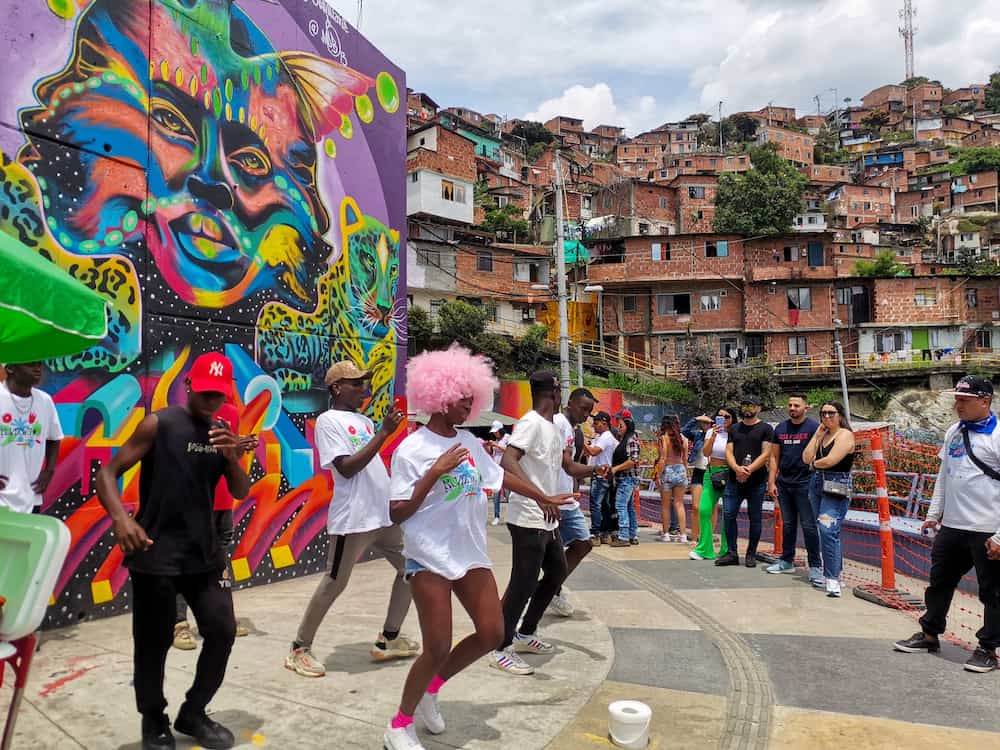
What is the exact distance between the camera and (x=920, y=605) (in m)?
6.39

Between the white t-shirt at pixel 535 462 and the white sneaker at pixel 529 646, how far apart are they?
0.89 metres

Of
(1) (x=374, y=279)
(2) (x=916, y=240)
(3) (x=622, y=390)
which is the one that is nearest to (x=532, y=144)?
(2) (x=916, y=240)

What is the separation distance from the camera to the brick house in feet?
314

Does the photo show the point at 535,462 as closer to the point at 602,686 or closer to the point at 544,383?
the point at 544,383

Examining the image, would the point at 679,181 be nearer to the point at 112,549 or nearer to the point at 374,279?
the point at 374,279

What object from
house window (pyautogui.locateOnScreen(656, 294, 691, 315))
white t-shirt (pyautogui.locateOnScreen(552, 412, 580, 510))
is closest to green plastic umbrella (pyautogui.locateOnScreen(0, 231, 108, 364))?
white t-shirt (pyautogui.locateOnScreen(552, 412, 580, 510))

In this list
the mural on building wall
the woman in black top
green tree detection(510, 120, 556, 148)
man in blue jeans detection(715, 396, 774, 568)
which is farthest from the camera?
green tree detection(510, 120, 556, 148)

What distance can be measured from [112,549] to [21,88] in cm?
349

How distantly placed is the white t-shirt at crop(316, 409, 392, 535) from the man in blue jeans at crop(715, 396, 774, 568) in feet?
15.3

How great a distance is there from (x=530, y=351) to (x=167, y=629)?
35.1 meters

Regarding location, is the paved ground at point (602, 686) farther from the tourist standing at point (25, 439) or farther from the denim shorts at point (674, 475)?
the denim shorts at point (674, 475)

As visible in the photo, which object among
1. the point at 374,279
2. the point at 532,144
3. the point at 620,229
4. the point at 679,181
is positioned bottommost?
the point at 374,279

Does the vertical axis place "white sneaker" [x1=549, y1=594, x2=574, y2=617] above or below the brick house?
below

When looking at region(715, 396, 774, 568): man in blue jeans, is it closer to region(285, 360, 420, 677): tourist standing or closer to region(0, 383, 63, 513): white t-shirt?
region(285, 360, 420, 677): tourist standing
